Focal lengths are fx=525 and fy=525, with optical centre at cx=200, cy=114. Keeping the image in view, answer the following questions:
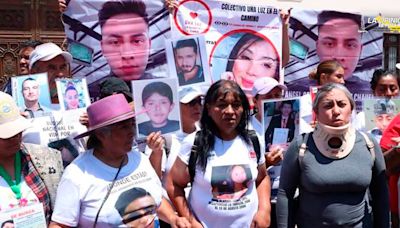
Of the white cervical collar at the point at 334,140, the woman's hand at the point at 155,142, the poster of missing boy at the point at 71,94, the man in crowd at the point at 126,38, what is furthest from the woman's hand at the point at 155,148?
the man in crowd at the point at 126,38

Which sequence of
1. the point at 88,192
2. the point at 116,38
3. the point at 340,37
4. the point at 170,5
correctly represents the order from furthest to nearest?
the point at 340,37
the point at 170,5
the point at 116,38
the point at 88,192

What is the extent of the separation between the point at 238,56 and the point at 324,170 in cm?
189

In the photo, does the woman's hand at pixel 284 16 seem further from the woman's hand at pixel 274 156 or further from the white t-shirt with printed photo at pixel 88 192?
the white t-shirt with printed photo at pixel 88 192

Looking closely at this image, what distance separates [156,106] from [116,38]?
4.16 feet

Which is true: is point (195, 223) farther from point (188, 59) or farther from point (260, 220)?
point (188, 59)

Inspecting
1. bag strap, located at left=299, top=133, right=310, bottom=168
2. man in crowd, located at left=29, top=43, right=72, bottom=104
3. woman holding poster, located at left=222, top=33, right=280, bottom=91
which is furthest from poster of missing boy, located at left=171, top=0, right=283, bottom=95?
bag strap, located at left=299, top=133, right=310, bottom=168

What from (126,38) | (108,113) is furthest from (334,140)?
(126,38)

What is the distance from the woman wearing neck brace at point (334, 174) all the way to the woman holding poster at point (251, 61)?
1519 millimetres

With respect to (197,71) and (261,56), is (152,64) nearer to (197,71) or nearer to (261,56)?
(197,71)

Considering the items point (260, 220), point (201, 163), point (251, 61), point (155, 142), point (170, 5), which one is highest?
point (170, 5)

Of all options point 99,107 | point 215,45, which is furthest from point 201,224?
point 215,45

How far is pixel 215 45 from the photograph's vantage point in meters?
4.46

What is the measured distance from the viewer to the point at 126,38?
4.14 meters

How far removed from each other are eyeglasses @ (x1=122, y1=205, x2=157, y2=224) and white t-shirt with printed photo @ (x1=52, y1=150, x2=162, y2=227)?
0.04 metres
